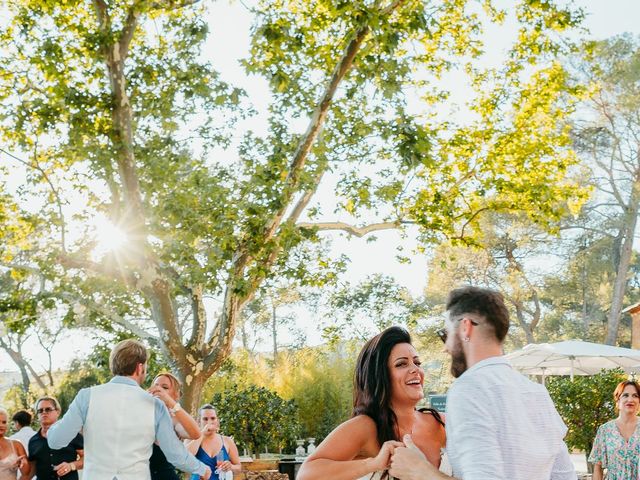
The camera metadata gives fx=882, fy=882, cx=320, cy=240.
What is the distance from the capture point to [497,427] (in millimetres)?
2299

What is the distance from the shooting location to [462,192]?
16453mm

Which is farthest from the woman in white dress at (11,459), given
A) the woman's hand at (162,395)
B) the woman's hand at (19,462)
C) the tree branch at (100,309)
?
the tree branch at (100,309)

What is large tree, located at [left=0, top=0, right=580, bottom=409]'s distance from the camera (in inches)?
509

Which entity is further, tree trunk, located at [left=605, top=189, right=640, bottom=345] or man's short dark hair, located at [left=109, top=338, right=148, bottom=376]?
tree trunk, located at [left=605, top=189, right=640, bottom=345]

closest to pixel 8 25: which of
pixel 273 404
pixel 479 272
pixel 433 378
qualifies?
pixel 273 404

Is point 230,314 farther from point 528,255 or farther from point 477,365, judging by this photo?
point 528,255

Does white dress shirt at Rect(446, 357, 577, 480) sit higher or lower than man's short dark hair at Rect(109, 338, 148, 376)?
lower

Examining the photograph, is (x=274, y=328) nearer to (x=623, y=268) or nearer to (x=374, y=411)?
(x=623, y=268)

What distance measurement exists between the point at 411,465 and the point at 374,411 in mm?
690

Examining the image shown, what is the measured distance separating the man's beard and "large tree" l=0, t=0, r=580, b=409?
8909 mm

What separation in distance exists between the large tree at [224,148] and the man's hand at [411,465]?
355 inches

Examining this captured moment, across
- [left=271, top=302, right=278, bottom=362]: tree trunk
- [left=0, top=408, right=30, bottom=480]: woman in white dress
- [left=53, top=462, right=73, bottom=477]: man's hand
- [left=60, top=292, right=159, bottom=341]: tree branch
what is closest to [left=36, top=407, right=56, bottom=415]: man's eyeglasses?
[left=0, top=408, right=30, bottom=480]: woman in white dress

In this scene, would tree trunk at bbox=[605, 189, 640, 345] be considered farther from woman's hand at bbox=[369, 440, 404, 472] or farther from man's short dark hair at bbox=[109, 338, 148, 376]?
woman's hand at bbox=[369, 440, 404, 472]

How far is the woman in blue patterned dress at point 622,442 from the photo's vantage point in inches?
283
